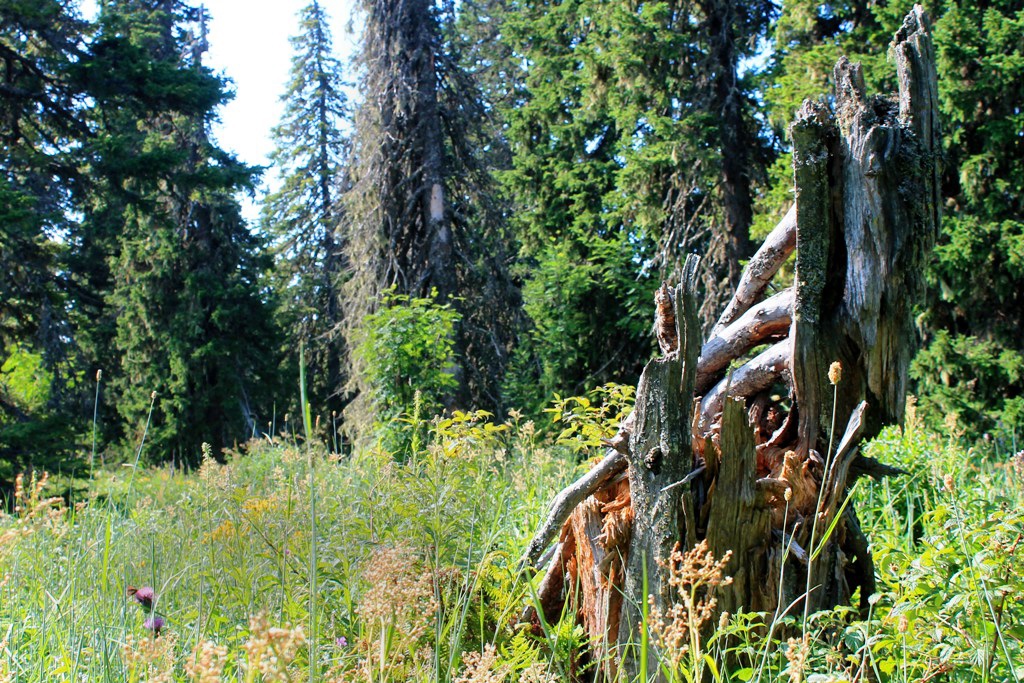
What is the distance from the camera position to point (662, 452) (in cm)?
248

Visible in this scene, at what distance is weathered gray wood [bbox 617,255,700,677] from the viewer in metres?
2.42

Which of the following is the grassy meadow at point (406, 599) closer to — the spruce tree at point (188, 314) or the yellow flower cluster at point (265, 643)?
the yellow flower cluster at point (265, 643)

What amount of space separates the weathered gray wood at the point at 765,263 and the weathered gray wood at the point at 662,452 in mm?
598

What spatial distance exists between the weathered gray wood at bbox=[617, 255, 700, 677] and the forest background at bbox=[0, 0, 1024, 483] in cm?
407

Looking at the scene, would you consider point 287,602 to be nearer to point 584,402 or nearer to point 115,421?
point 584,402

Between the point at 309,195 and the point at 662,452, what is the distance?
2270 cm

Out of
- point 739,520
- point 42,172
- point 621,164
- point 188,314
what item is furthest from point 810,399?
point 188,314

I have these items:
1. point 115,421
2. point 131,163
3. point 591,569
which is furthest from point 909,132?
point 115,421

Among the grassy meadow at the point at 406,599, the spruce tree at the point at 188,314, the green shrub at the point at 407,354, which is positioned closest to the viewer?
the grassy meadow at the point at 406,599

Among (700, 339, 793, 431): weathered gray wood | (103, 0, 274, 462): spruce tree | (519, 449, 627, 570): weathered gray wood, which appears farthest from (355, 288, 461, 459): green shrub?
Result: (103, 0, 274, 462): spruce tree

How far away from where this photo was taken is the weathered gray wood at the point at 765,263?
9.41ft

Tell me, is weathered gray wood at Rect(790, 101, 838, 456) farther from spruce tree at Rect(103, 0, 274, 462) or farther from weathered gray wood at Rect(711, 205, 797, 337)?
spruce tree at Rect(103, 0, 274, 462)

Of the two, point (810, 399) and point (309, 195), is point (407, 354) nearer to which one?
point (810, 399)

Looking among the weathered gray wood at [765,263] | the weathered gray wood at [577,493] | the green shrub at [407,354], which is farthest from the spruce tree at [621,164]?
the weathered gray wood at [577,493]
